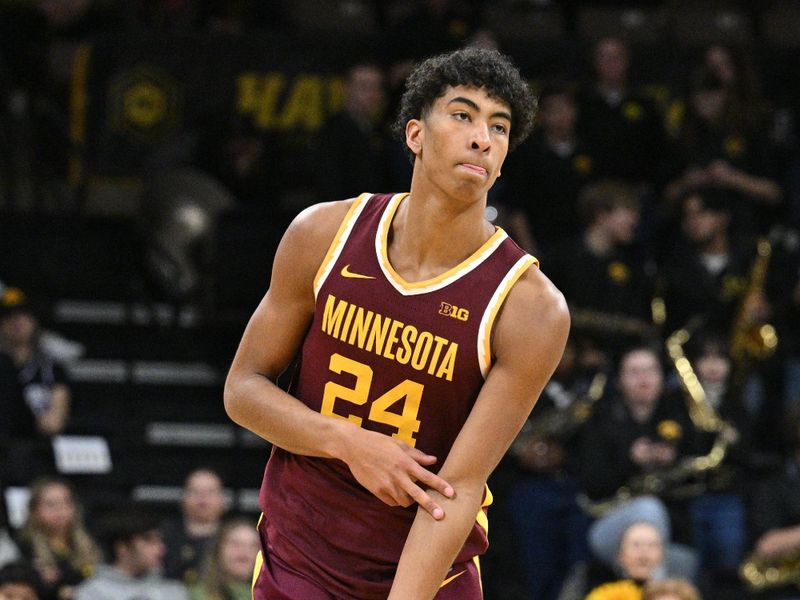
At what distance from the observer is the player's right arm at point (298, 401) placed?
3.82m

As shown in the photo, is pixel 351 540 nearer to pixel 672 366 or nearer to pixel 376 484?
pixel 376 484

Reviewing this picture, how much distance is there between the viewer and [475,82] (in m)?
3.86

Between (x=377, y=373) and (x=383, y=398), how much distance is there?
0.06 m

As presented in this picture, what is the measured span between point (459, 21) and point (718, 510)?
3.69 metres

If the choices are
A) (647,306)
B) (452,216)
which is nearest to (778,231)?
(647,306)

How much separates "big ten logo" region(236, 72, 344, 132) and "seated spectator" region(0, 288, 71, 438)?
8.34 feet

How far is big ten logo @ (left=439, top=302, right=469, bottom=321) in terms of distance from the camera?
153 inches

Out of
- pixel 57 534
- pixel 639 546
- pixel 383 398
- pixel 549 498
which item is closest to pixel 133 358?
pixel 57 534

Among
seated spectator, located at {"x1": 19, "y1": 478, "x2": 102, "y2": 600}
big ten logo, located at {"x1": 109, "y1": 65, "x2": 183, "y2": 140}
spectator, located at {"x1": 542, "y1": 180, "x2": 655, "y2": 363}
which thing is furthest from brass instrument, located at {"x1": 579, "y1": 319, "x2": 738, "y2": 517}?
big ten logo, located at {"x1": 109, "y1": 65, "x2": 183, "y2": 140}

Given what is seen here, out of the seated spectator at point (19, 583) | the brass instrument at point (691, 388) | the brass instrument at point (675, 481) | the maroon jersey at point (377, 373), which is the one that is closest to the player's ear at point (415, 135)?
the maroon jersey at point (377, 373)

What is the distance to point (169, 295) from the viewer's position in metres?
11.0

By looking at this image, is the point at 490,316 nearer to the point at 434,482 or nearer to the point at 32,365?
the point at 434,482

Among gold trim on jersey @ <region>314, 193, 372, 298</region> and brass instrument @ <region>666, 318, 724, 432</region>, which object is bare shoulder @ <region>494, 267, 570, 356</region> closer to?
gold trim on jersey @ <region>314, 193, 372, 298</region>

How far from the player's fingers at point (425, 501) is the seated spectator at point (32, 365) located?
5.88 meters
